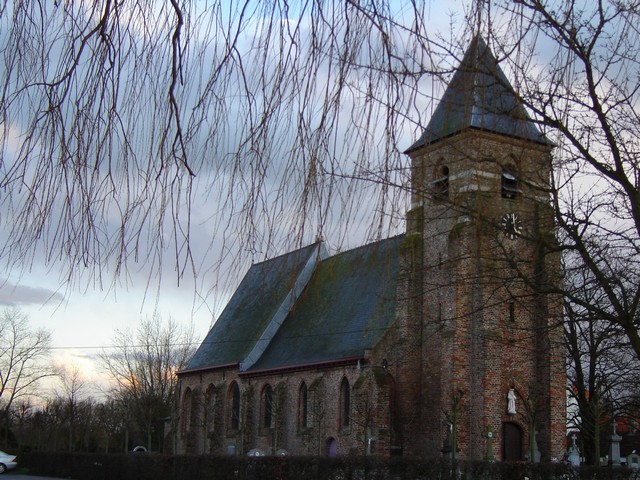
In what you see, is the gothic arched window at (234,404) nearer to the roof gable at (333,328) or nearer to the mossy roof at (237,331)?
the mossy roof at (237,331)

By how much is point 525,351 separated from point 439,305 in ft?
13.0

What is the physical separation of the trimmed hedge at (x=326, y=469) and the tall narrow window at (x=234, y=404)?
12.4m

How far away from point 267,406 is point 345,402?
7471 mm

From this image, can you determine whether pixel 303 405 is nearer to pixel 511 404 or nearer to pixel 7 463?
pixel 511 404

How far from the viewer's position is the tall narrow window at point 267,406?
4572 cm

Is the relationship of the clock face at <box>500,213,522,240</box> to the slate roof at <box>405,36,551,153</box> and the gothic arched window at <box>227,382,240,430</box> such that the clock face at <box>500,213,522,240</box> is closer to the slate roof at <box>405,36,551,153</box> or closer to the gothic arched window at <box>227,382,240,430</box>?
the slate roof at <box>405,36,551,153</box>

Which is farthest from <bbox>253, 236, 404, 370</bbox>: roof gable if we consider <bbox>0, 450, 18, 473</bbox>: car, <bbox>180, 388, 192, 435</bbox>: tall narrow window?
<bbox>0, 450, 18, 473</bbox>: car

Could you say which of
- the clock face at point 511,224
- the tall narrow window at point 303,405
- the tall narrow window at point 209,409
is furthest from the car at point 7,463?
the clock face at point 511,224

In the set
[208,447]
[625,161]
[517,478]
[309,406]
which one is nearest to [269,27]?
[625,161]

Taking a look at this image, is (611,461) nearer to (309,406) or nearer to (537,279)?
(309,406)

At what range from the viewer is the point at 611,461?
144 feet

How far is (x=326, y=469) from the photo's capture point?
24.4 m

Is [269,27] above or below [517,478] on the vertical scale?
above

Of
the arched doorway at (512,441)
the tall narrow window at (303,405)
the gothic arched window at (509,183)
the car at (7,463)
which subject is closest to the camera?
the gothic arched window at (509,183)
